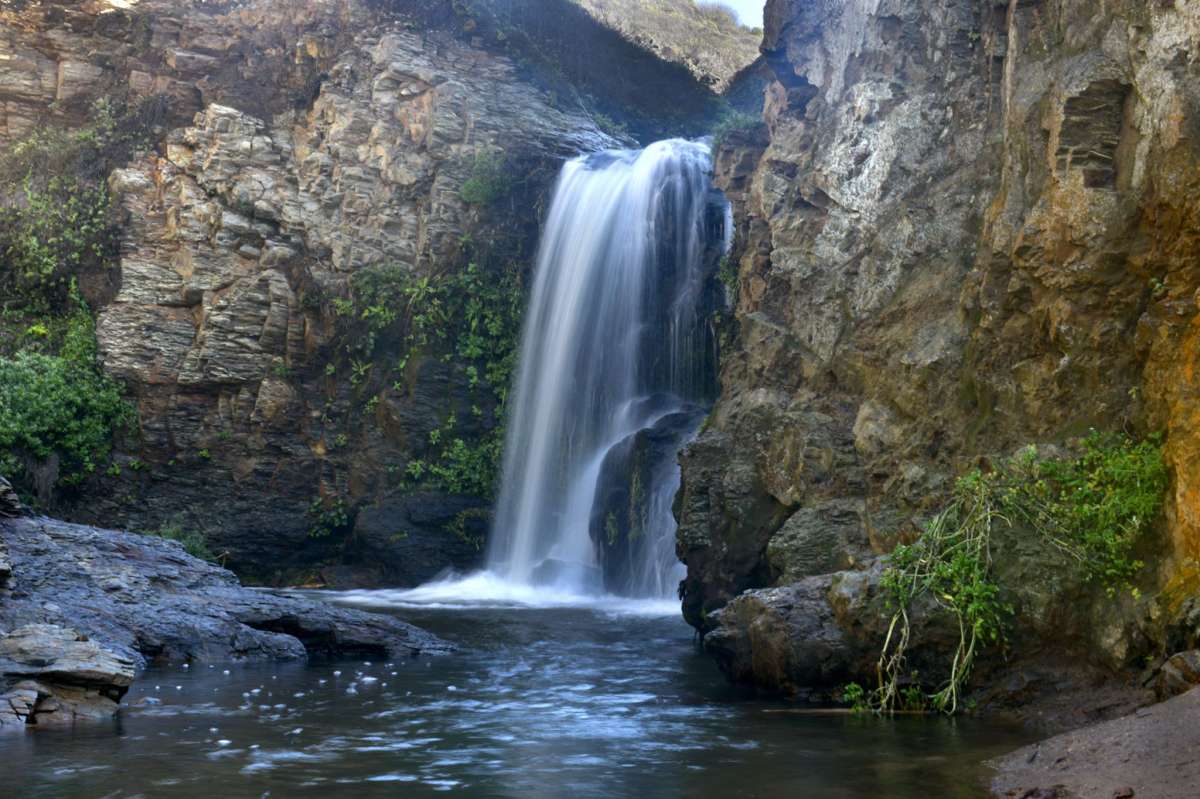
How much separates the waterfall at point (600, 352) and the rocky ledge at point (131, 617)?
6372 mm

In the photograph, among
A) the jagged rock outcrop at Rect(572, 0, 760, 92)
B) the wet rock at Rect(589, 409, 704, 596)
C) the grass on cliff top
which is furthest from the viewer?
the jagged rock outcrop at Rect(572, 0, 760, 92)

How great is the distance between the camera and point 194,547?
64.0ft

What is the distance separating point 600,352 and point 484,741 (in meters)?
12.8

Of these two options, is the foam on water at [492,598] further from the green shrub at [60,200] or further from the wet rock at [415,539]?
the green shrub at [60,200]

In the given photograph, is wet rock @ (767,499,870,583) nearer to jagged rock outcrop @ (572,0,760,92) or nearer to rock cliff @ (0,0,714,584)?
rock cliff @ (0,0,714,584)

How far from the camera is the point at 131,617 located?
10.9 m

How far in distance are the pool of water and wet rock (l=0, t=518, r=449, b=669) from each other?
0.58 metres

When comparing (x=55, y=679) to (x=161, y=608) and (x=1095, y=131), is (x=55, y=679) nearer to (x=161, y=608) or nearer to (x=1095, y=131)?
(x=161, y=608)

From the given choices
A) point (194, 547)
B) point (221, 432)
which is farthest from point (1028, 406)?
point (221, 432)

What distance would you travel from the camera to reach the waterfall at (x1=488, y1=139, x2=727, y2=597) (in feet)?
62.2

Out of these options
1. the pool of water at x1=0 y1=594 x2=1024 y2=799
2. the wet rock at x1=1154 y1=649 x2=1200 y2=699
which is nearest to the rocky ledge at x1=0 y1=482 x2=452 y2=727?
the pool of water at x1=0 y1=594 x2=1024 y2=799

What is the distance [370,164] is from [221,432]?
6.20 meters

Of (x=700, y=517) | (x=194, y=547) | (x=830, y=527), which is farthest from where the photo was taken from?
(x=194, y=547)

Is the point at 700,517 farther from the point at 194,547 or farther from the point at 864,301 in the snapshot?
the point at 194,547
